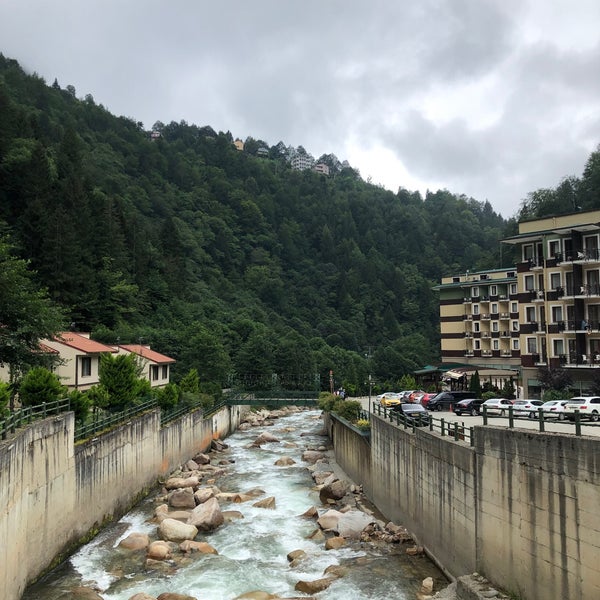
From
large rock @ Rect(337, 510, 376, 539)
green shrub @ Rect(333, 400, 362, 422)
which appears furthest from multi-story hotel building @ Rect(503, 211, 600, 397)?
large rock @ Rect(337, 510, 376, 539)

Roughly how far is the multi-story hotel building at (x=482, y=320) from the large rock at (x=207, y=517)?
49.2 meters

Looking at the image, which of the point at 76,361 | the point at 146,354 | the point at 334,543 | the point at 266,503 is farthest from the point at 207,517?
the point at 146,354

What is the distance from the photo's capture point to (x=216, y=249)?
14138 cm

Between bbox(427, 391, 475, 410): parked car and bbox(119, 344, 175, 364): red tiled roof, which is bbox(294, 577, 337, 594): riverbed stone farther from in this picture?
bbox(119, 344, 175, 364): red tiled roof

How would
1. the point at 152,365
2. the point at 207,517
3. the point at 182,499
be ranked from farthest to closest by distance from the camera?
the point at 152,365
the point at 182,499
the point at 207,517

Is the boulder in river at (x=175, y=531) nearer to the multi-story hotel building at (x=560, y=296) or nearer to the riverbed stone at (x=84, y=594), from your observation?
the riverbed stone at (x=84, y=594)

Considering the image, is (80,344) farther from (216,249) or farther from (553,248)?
(216,249)

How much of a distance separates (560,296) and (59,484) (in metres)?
40.3

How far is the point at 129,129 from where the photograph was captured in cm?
16375

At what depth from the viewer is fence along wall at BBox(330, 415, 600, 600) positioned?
12203 mm

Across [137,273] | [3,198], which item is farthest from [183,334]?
[3,198]

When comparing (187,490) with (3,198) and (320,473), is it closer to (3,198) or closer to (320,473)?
(320,473)

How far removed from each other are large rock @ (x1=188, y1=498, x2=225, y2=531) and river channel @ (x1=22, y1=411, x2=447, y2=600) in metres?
0.35

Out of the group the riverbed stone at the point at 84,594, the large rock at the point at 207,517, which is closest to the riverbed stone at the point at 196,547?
the large rock at the point at 207,517
